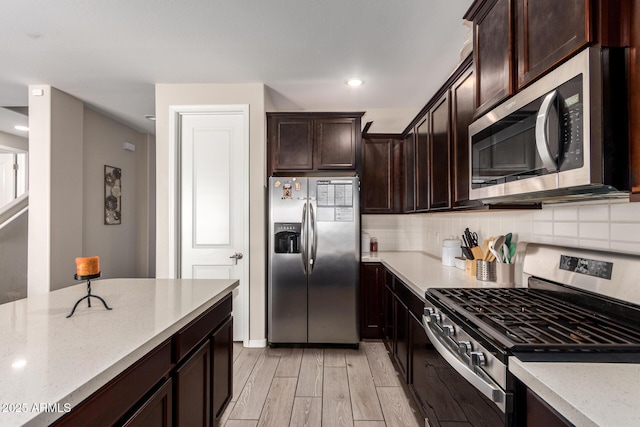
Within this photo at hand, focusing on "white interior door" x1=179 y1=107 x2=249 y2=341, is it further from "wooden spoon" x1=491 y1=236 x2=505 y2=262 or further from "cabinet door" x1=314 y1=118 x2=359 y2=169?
"wooden spoon" x1=491 y1=236 x2=505 y2=262

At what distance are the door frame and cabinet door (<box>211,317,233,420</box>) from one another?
1307 millimetres

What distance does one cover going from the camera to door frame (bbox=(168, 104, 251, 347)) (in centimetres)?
328

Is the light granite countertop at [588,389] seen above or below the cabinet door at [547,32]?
below

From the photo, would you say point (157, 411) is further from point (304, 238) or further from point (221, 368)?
point (304, 238)

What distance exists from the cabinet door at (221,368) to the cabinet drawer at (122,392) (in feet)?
1.70

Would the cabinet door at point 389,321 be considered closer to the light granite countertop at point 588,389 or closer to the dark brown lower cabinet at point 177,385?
the dark brown lower cabinet at point 177,385

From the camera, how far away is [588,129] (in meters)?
0.93

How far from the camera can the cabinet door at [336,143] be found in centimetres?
332

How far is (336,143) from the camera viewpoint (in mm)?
3326

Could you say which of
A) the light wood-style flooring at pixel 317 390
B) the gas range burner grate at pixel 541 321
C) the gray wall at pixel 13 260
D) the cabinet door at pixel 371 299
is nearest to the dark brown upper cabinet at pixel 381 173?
the cabinet door at pixel 371 299

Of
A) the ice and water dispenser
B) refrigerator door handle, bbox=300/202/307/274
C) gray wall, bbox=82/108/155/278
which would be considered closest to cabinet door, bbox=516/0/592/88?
refrigerator door handle, bbox=300/202/307/274

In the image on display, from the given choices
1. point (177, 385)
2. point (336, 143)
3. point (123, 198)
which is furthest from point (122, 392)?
point (123, 198)

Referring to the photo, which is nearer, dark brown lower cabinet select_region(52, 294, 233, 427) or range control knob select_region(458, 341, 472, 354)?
dark brown lower cabinet select_region(52, 294, 233, 427)

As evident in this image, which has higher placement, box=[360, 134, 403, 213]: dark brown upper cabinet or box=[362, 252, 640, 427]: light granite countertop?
box=[360, 134, 403, 213]: dark brown upper cabinet
